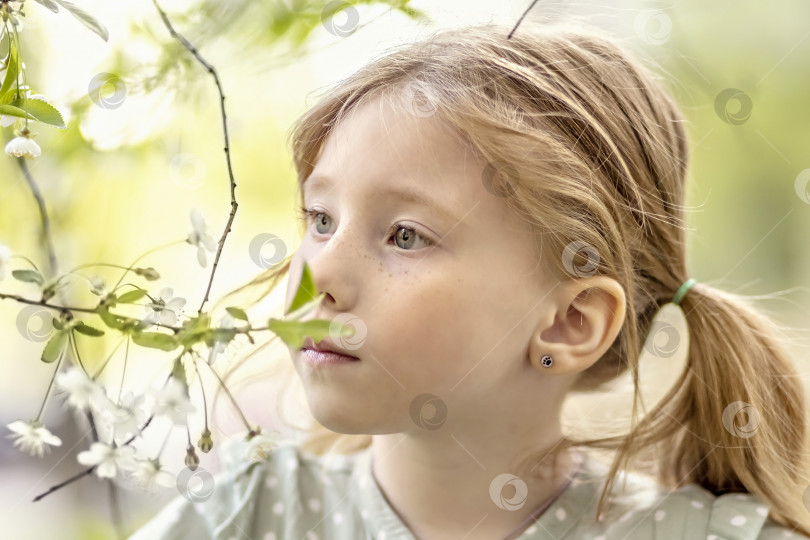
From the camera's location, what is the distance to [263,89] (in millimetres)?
1034

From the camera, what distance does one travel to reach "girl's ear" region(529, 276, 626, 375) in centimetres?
79

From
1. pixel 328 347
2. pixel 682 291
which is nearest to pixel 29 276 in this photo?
pixel 328 347

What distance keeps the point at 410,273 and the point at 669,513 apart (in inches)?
16.0

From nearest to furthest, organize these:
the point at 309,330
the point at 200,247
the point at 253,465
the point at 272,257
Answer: the point at 309,330 < the point at 200,247 < the point at 272,257 < the point at 253,465

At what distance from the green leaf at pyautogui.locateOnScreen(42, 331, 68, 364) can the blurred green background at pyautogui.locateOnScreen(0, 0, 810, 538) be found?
1.50ft

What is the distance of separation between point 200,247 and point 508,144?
0.34 m

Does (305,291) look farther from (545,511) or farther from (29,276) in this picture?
(545,511)

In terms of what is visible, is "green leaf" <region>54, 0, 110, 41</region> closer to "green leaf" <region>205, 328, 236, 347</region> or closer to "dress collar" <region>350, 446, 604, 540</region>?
"green leaf" <region>205, 328, 236, 347</region>

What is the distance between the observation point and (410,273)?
0.72 meters

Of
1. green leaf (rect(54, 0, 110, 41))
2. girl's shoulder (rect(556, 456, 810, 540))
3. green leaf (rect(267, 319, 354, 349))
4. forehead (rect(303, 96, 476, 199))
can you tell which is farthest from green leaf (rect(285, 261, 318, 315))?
girl's shoulder (rect(556, 456, 810, 540))

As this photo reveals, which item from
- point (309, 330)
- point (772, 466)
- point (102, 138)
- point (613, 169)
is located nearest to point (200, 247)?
point (309, 330)

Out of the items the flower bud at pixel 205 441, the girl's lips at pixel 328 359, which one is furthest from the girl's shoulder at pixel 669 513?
the flower bud at pixel 205 441

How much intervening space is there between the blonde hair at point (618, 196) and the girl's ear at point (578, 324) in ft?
0.06

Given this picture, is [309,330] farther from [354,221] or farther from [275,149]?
[275,149]
